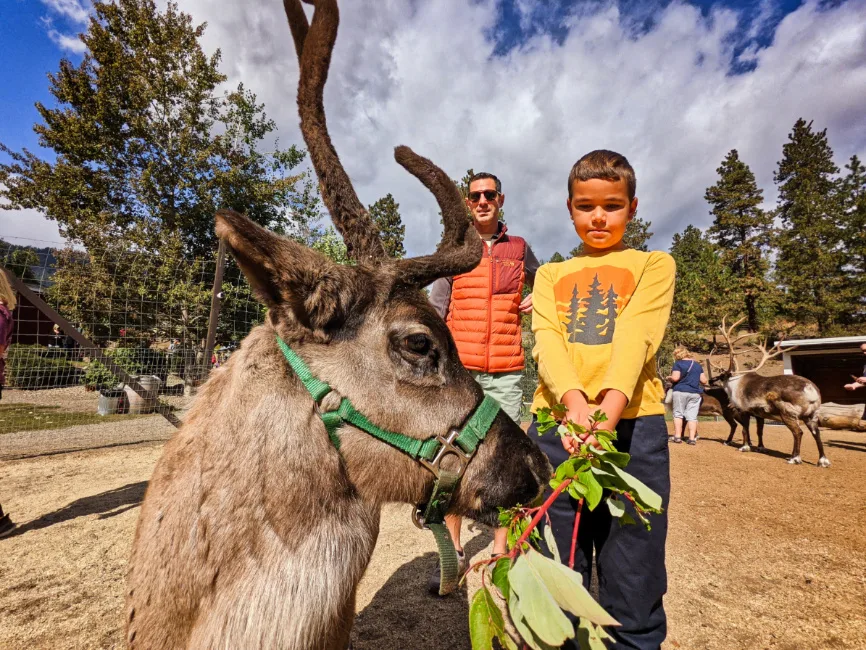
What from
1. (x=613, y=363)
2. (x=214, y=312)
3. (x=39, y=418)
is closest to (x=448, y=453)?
(x=613, y=363)

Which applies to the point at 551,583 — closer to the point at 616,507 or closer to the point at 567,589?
the point at 567,589

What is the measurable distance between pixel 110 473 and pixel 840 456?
1777 cm

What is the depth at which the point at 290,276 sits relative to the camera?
170 cm

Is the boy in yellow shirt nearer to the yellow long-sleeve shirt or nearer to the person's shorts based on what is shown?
the yellow long-sleeve shirt

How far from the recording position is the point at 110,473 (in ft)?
24.4

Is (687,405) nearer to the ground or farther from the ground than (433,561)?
farther from the ground

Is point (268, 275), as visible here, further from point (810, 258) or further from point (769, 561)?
point (810, 258)

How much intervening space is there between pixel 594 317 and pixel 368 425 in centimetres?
145

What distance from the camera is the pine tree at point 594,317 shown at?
7.69ft

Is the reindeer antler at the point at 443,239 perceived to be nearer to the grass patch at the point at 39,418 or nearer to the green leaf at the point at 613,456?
the green leaf at the point at 613,456

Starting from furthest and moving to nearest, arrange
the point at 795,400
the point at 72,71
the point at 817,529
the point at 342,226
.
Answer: the point at 72,71
the point at 795,400
the point at 817,529
the point at 342,226

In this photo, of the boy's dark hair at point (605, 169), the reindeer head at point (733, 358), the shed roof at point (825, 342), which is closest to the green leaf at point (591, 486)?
the boy's dark hair at point (605, 169)

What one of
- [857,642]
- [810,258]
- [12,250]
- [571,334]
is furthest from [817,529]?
[810,258]

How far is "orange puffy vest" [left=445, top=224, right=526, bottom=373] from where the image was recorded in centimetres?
383
